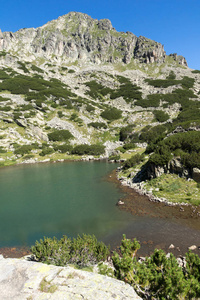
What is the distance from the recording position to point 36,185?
41.0 metres

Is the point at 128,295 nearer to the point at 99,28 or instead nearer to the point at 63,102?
the point at 63,102

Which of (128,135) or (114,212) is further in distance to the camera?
(128,135)

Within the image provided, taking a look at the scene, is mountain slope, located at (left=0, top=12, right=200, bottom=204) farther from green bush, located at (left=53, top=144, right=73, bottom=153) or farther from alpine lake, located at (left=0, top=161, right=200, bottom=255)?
alpine lake, located at (left=0, top=161, right=200, bottom=255)

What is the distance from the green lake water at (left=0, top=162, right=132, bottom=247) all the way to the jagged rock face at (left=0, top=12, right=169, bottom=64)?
17288 centimetres

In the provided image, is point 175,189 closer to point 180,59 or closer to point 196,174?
point 196,174

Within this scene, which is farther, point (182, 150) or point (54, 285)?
point (182, 150)

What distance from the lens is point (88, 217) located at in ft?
79.6

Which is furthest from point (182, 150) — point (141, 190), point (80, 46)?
point (80, 46)

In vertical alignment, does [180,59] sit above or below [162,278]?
above

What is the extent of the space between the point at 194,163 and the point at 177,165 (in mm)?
2986

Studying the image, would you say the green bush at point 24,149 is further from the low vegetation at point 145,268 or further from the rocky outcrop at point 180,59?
the rocky outcrop at point 180,59

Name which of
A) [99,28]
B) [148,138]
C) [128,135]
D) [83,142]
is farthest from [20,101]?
[99,28]

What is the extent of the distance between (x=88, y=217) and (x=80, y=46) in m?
204

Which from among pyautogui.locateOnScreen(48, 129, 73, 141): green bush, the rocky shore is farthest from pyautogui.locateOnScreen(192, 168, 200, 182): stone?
pyautogui.locateOnScreen(48, 129, 73, 141): green bush
